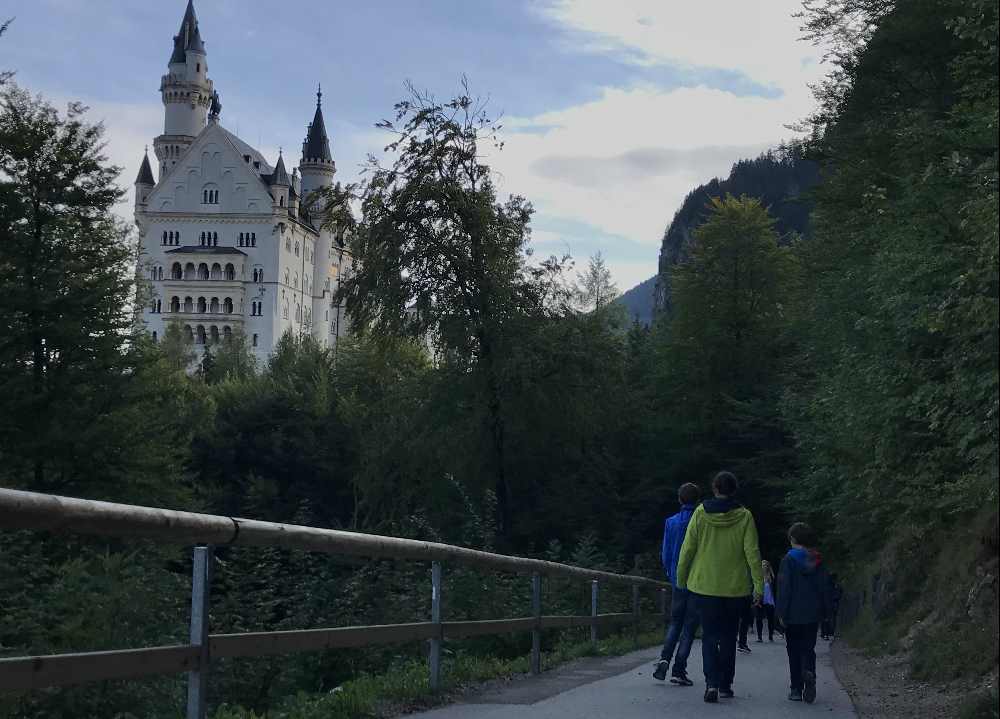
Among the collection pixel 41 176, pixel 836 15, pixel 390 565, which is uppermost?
pixel 836 15

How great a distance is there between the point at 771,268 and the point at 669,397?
631 cm

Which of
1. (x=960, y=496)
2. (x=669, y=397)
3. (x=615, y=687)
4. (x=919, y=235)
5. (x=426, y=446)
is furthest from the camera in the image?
(x=669, y=397)

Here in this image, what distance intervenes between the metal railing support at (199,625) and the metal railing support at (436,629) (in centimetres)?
320

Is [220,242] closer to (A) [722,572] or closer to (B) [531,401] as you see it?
(B) [531,401]

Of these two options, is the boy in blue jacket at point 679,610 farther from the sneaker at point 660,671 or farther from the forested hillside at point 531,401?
the forested hillside at point 531,401

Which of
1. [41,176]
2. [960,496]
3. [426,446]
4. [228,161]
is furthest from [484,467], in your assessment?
[228,161]

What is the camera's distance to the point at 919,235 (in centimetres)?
1967

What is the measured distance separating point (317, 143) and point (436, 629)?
511 feet

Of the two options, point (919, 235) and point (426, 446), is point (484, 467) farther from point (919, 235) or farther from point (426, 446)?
point (919, 235)

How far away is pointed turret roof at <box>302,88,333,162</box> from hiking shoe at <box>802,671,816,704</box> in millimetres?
153807

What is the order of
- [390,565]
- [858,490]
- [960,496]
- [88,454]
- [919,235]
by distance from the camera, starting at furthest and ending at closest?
[88,454], [858,490], [919,235], [960,496], [390,565]

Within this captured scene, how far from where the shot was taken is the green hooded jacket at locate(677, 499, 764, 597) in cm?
1015

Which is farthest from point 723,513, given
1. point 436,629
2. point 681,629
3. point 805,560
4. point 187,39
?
point 187,39

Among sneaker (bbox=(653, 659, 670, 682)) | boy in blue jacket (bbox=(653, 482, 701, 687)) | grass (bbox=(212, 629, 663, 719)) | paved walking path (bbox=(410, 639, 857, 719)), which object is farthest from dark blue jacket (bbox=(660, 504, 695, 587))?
grass (bbox=(212, 629, 663, 719))
